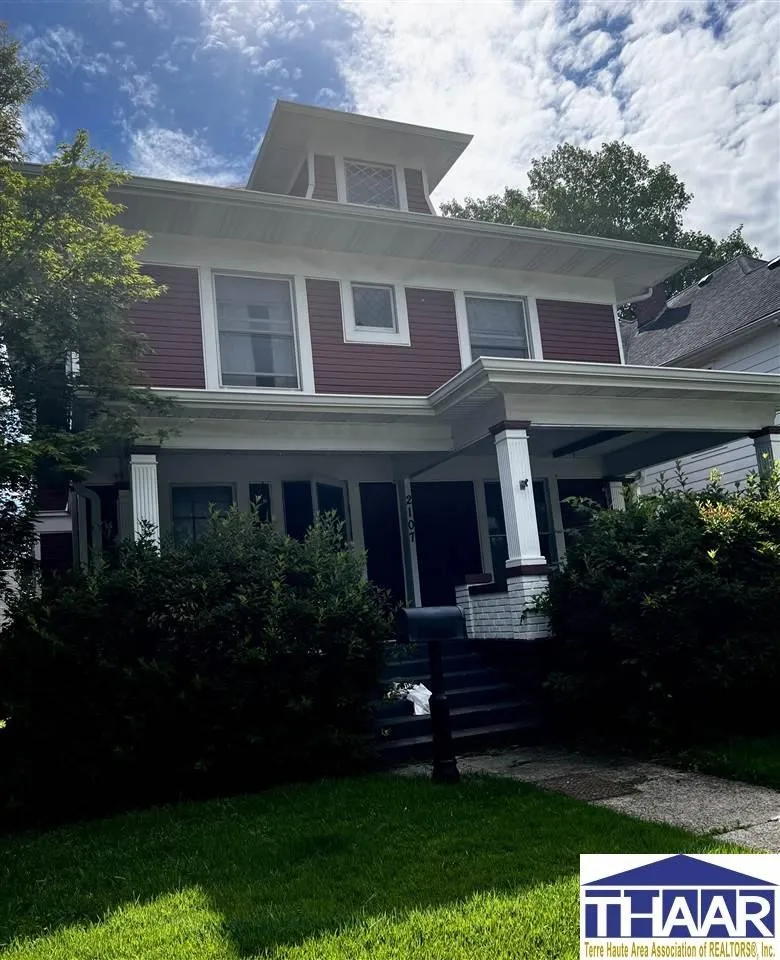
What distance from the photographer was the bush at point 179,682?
612cm

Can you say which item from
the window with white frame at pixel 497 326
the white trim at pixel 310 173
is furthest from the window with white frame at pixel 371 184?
the window with white frame at pixel 497 326

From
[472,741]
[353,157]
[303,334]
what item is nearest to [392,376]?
[303,334]

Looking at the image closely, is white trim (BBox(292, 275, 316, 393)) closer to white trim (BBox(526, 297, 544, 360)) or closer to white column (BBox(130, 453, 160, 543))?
white column (BBox(130, 453, 160, 543))

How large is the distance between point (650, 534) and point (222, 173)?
1112 cm

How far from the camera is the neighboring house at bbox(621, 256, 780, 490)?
1432 cm

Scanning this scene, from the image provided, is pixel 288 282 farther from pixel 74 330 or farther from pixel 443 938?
pixel 443 938

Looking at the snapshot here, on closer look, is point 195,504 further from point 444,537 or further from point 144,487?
point 444,537

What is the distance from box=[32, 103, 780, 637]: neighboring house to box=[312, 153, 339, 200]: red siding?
24 millimetres

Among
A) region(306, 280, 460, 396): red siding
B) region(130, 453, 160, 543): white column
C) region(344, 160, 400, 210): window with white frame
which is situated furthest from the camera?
region(344, 160, 400, 210): window with white frame

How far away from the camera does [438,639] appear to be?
601cm

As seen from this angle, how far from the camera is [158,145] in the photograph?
38.4 feet

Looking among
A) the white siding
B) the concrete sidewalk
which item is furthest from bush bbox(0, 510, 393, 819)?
the white siding

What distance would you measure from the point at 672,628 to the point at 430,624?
249 centimetres

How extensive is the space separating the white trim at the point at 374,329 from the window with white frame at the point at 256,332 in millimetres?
732
